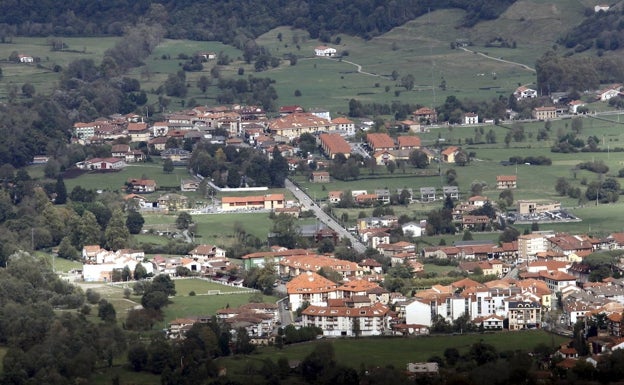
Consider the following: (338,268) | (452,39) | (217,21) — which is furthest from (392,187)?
(217,21)

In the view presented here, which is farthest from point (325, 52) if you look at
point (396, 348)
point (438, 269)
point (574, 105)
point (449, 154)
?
point (396, 348)

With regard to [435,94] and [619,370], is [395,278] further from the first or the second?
[435,94]

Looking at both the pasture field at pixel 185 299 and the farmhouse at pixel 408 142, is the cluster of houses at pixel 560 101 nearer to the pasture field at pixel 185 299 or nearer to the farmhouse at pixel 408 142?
the farmhouse at pixel 408 142

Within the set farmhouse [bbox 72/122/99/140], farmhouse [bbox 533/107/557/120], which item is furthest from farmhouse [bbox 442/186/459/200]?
farmhouse [bbox 72/122/99/140]

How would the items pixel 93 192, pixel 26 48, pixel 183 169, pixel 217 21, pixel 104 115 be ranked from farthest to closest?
pixel 217 21, pixel 26 48, pixel 104 115, pixel 183 169, pixel 93 192

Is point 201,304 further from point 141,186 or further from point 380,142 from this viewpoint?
point 380,142

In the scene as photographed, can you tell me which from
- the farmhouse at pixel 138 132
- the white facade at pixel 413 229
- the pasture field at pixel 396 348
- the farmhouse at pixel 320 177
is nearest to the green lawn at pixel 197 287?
the pasture field at pixel 396 348
